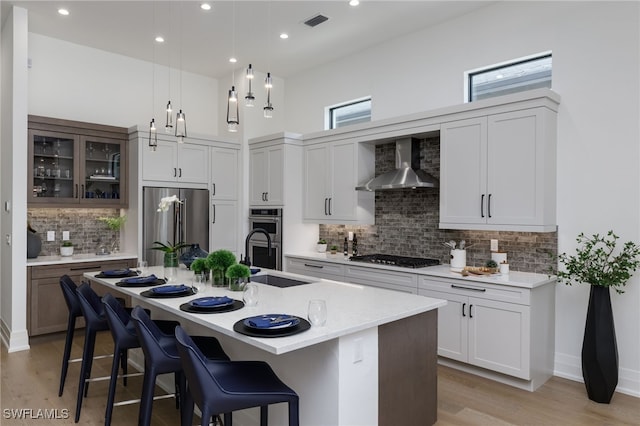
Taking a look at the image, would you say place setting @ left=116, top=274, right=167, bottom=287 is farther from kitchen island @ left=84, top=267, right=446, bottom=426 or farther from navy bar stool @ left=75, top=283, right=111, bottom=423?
navy bar stool @ left=75, top=283, right=111, bottom=423

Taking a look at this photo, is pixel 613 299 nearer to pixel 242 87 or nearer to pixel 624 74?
pixel 624 74

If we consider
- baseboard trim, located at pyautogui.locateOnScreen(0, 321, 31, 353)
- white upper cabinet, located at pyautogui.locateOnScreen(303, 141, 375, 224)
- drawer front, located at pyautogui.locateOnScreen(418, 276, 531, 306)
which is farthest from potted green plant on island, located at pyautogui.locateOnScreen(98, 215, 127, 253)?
drawer front, located at pyautogui.locateOnScreen(418, 276, 531, 306)

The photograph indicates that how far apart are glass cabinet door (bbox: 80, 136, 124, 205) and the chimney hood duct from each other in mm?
3175

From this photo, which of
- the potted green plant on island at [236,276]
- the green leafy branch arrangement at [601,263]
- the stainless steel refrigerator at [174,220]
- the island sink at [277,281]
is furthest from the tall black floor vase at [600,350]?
the stainless steel refrigerator at [174,220]

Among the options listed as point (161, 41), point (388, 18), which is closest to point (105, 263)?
point (161, 41)

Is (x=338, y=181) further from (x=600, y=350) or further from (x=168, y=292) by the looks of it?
(x=600, y=350)

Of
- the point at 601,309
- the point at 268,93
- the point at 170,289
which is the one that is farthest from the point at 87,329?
the point at 601,309

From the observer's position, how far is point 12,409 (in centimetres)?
313

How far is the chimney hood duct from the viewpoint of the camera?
15.1 ft

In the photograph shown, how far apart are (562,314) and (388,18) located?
3.43 m

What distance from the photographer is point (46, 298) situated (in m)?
4.75

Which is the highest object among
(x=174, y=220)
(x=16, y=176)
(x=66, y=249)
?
(x=16, y=176)

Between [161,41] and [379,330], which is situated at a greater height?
[161,41]

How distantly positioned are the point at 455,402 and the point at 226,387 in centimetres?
211
